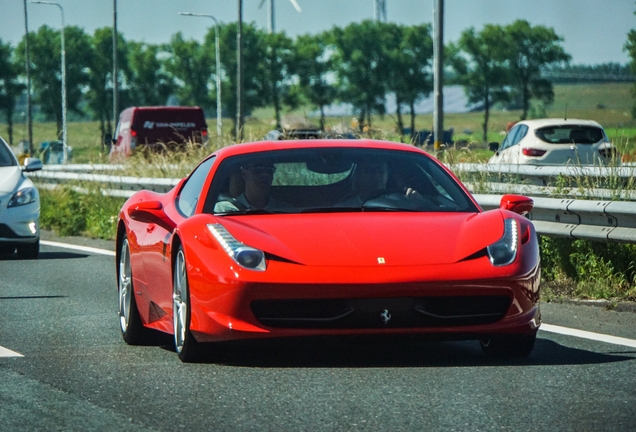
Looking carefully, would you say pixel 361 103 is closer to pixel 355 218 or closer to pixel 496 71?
pixel 496 71

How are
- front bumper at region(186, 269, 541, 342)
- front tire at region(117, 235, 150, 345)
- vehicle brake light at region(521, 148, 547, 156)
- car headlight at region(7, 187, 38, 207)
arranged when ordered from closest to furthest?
front bumper at region(186, 269, 541, 342)
front tire at region(117, 235, 150, 345)
car headlight at region(7, 187, 38, 207)
vehicle brake light at region(521, 148, 547, 156)

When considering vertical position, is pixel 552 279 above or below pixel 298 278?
below

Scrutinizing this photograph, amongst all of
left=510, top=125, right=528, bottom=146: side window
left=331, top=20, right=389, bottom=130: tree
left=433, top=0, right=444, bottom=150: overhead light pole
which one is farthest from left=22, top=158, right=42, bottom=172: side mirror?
left=331, top=20, right=389, bottom=130: tree

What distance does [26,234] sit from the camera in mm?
14617

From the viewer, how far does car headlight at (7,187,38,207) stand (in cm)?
1480

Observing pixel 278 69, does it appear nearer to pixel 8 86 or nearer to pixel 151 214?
pixel 8 86

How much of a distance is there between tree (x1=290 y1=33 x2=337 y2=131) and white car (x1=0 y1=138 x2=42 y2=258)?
3196 inches

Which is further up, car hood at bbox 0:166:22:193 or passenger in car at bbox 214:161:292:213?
passenger in car at bbox 214:161:292:213

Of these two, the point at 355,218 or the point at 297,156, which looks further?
the point at 297,156

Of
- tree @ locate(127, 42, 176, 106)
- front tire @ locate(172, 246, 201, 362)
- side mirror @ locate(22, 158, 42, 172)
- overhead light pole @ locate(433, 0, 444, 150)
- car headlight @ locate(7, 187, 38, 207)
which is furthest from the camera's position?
tree @ locate(127, 42, 176, 106)

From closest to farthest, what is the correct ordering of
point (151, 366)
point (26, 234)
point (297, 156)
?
point (151, 366) → point (297, 156) → point (26, 234)

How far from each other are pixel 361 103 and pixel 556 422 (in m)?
91.5

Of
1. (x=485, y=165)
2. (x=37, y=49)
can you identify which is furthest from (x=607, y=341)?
(x=37, y=49)

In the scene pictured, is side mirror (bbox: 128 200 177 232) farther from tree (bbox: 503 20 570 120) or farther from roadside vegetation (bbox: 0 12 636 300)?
tree (bbox: 503 20 570 120)
